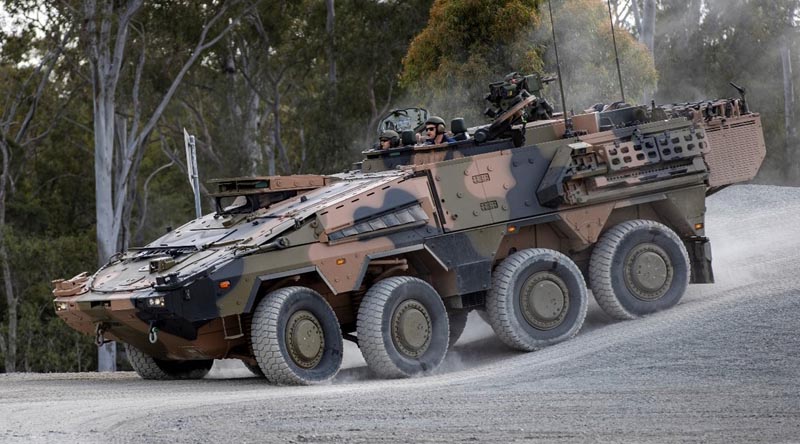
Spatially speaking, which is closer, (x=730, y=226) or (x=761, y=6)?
→ (x=730, y=226)

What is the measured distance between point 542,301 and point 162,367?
4.70m

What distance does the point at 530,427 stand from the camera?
10.5 meters

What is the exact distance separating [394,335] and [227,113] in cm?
2919

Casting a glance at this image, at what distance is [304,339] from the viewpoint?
14.2 meters

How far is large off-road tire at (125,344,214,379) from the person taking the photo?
16.2 metres

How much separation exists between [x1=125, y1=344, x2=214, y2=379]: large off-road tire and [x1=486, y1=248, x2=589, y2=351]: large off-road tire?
3.77 meters

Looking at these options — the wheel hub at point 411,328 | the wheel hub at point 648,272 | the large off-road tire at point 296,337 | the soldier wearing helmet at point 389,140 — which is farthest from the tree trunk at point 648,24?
the large off-road tire at point 296,337

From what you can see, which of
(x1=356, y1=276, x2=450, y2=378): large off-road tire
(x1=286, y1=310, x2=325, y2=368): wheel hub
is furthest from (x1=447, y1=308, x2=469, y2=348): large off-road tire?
(x1=286, y1=310, x2=325, y2=368): wheel hub

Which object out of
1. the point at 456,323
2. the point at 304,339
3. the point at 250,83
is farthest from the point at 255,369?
the point at 250,83

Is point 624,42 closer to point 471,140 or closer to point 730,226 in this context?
point 730,226

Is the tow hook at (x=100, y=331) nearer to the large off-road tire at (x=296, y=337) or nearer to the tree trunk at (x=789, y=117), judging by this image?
the large off-road tire at (x=296, y=337)

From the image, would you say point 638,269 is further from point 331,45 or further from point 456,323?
point 331,45

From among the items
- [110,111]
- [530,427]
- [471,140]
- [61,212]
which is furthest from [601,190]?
[61,212]

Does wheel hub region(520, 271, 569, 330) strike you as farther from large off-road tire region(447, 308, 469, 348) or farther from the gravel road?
large off-road tire region(447, 308, 469, 348)
